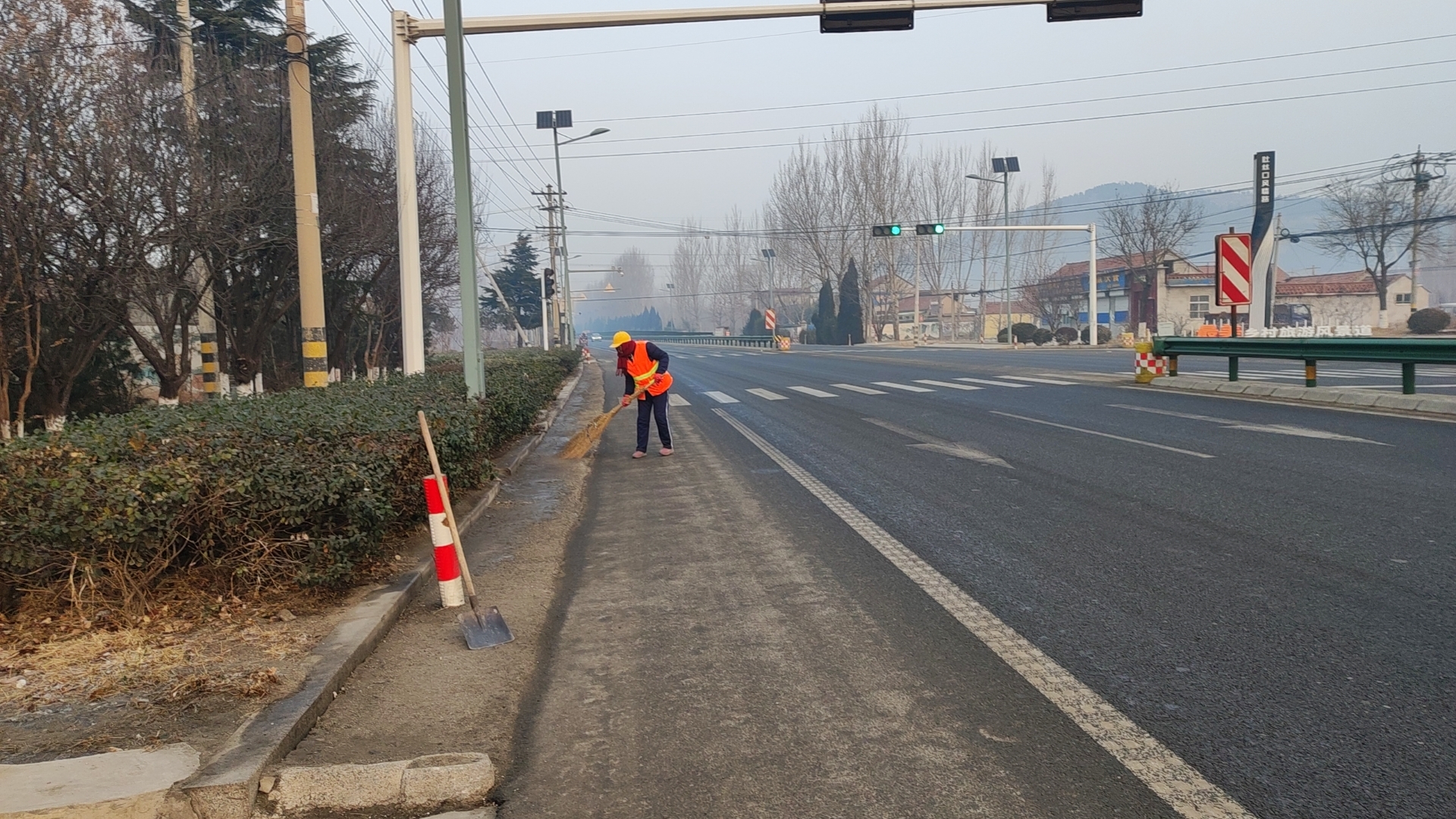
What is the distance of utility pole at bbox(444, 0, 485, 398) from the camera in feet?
37.7

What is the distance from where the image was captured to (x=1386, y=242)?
53875mm

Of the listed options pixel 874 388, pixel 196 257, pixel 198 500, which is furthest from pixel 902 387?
pixel 198 500

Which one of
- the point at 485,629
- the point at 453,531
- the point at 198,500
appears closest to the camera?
the point at 485,629

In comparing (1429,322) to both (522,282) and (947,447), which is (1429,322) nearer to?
(947,447)

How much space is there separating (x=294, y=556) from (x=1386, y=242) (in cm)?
6117

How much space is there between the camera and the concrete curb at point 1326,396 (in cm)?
1321

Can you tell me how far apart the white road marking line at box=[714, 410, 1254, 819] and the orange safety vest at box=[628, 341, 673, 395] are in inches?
230

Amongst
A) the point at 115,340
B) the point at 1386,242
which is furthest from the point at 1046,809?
the point at 1386,242

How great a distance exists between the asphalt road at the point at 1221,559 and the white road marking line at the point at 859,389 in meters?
6.09

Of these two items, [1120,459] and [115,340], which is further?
[115,340]

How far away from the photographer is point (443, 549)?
19.0 ft

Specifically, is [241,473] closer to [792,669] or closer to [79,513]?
[79,513]

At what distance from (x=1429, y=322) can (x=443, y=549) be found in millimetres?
48852

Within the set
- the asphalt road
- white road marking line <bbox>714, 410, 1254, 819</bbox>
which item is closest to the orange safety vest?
the asphalt road
